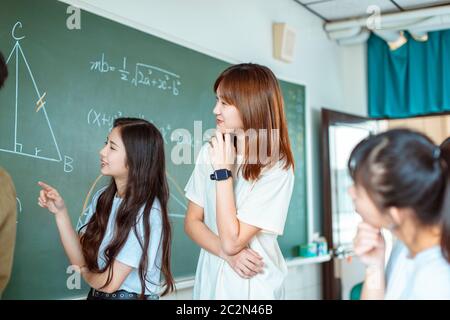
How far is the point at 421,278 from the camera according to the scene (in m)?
0.83

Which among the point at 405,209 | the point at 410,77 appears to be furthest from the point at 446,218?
the point at 410,77

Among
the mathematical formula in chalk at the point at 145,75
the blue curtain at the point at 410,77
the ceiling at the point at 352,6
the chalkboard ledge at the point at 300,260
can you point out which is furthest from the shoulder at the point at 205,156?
the blue curtain at the point at 410,77

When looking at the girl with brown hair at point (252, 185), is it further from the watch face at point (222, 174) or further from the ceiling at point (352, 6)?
the ceiling at point (352, 6)

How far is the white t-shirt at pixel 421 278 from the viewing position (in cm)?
82

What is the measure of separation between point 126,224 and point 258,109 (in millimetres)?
460

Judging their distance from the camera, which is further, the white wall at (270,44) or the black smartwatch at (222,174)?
the white wall at (270,44)

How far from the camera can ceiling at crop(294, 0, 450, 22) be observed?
9.64ft

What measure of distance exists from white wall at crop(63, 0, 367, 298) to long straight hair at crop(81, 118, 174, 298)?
0.70m

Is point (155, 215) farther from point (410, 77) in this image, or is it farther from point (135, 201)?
point (410, 77)

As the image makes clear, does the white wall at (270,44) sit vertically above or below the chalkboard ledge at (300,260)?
above

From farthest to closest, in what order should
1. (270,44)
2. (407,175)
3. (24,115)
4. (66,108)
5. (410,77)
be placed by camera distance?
(410,77) < (270,44) < (66,108) < (24,115) < (407,175)

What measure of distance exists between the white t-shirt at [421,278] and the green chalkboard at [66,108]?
1218mm

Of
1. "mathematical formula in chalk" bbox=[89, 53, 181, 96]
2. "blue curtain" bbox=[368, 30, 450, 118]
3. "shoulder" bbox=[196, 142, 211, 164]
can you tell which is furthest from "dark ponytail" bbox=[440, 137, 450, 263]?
"blue curtain" bbox=[368, 30, 450, 118]
